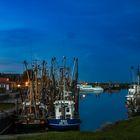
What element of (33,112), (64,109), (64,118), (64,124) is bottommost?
(64,124)

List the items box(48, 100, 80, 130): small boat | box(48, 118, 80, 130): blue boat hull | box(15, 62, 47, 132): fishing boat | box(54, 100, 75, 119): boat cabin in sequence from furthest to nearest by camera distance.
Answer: box(54, 100, 75, 119): boat cabin
box(15, 62, 47, 132): fishing boat
box(48, 100, 80, 130): small boat
box(48, 118, 80, 130): blue boat hull

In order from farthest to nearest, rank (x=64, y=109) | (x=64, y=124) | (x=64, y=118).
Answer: (x=64, y=109)
(x=64, y=118)
(x=64, y=124)

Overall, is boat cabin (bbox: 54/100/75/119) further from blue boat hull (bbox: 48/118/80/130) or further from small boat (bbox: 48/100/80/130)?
blue boat hull (bbox: 48/118/80/130)

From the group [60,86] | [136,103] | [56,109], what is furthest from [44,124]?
[136,103]

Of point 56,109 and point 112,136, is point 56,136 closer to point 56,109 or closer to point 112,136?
point 112,136

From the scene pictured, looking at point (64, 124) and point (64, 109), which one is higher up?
point (64, 109)

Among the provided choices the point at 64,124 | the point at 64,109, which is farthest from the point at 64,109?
the point at 64,124

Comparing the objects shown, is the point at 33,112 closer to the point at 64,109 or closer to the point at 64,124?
the point at 64,109

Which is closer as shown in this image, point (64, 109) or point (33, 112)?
point (64, 109)

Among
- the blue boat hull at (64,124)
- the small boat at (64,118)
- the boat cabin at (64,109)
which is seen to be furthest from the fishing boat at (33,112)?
the boat cabin at (64,109)

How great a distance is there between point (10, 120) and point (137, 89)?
3720 centimetres

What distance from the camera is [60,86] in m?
61.1

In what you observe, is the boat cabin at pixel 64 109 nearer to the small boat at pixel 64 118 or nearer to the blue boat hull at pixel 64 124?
the small boat at pixel 64 118

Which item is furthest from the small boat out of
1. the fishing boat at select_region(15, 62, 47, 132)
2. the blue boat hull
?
the fishing boat at select_region(15, 62, 47, 132)
